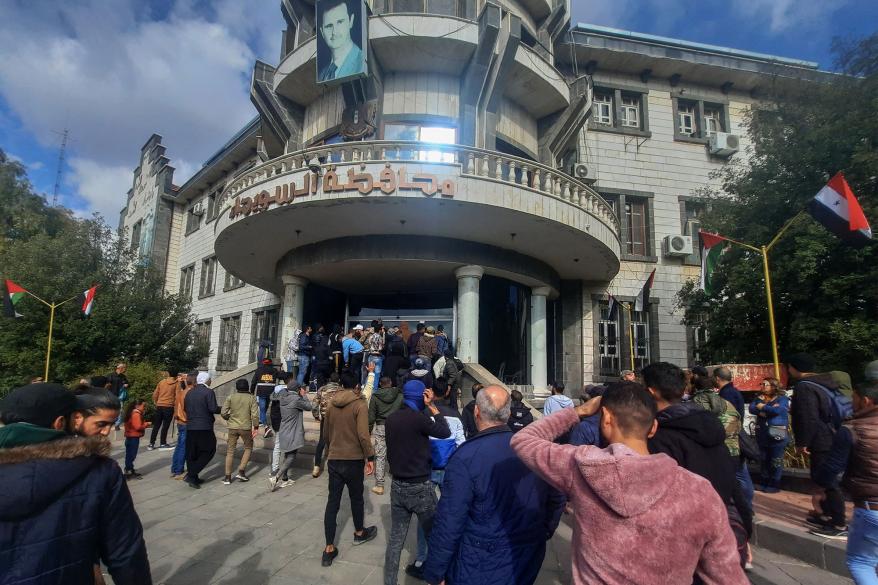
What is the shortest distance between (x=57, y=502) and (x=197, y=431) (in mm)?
5687

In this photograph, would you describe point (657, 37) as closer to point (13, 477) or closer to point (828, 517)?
point (828, 517)

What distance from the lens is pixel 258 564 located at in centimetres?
430

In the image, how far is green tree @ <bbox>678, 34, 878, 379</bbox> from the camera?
996cm

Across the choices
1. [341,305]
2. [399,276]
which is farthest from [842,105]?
[341,305]

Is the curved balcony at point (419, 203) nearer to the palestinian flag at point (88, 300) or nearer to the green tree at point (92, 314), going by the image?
the palestinian flag at point (88, 300)

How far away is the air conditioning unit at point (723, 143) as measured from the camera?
→ 17547 mm

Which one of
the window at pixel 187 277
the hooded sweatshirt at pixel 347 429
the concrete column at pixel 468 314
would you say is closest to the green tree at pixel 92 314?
the window at pixel 187 277

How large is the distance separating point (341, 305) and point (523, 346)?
642 cm

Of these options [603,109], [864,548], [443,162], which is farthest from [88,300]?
[603,109]

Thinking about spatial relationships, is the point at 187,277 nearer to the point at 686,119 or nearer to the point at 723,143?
the point at 686,119

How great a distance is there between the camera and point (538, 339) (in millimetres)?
14156

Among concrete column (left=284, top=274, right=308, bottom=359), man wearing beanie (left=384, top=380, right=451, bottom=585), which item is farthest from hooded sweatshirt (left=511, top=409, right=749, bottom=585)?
concrete column (left=284, top=274, right=308, bottom=359)

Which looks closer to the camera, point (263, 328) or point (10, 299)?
point (10, 299)

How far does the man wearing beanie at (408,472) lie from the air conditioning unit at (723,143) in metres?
18.5
